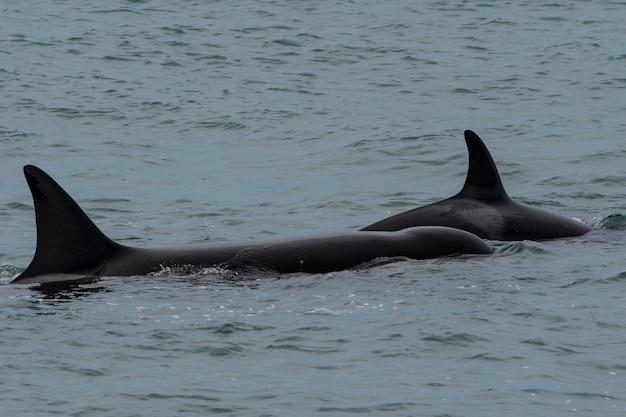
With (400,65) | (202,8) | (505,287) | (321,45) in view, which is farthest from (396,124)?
(202,8)

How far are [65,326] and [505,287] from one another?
15.6 ft

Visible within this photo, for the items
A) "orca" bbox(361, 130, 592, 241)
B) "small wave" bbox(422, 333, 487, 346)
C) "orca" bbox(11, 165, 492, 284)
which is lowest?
"orca" bbox(361, 130, 592, 241)

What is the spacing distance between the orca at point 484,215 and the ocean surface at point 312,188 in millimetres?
524

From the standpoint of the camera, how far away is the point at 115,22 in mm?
46594

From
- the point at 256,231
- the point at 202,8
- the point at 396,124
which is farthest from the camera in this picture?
the point at 202,8

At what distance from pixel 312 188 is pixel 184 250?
8399 mm

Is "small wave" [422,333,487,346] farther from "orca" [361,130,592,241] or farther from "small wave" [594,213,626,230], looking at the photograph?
"small wave" [594,213,626,230]

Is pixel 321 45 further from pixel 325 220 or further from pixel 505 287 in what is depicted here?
pixel 505 287

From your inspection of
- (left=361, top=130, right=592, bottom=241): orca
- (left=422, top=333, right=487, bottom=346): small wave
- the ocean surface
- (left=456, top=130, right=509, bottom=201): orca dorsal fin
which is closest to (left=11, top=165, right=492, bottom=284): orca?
the ocean surface

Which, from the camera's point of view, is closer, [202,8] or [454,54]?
[454,54]

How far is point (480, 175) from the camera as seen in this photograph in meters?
18.8

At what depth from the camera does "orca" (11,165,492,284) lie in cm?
1456

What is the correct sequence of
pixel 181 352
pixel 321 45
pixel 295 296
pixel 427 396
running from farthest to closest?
pixel 321 45 < pixel 295 296 < pixel 181 352 < pixel 427 396

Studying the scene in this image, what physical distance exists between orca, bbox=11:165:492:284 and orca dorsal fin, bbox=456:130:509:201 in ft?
7.23
